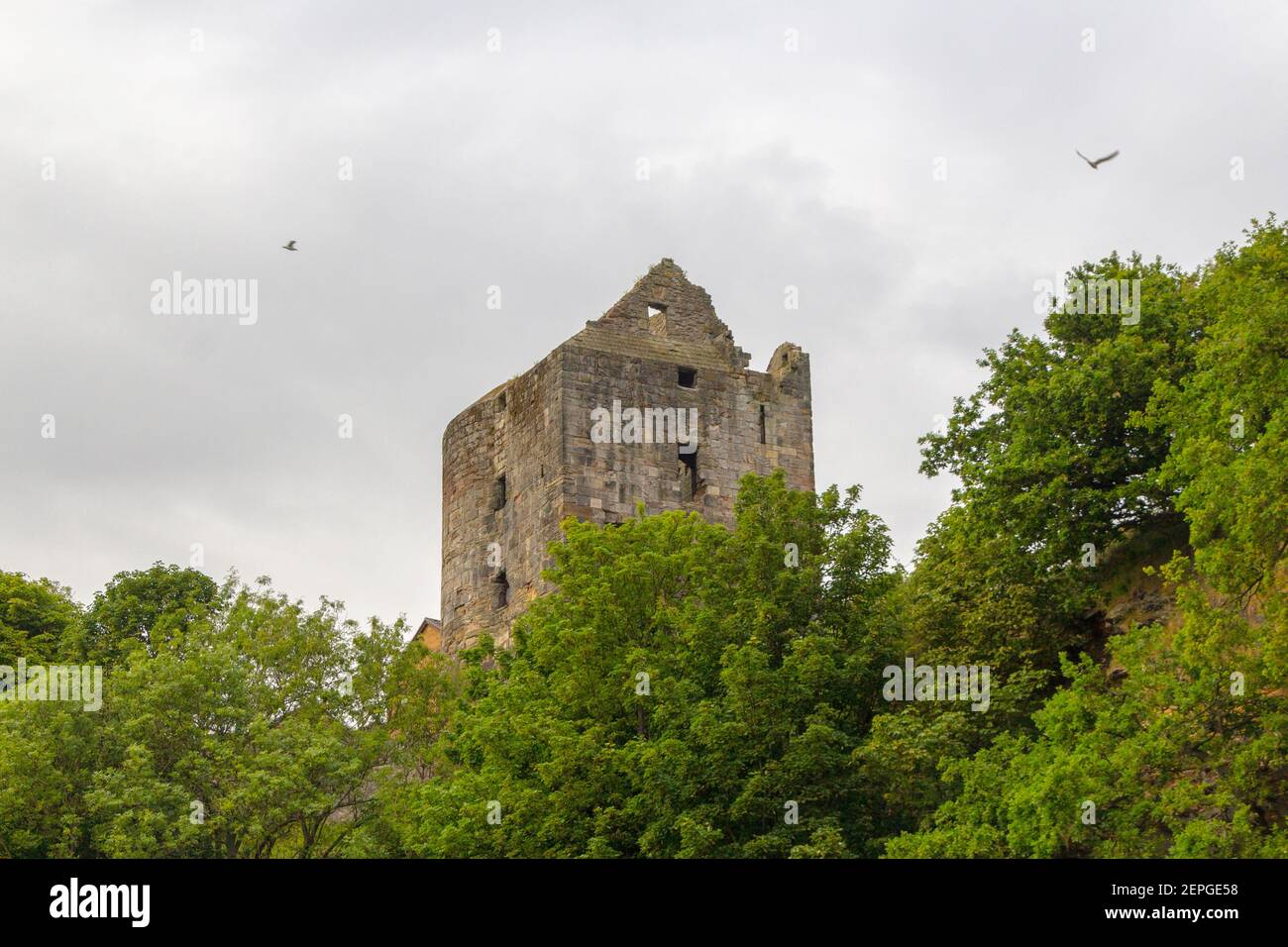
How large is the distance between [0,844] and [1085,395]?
2196cm

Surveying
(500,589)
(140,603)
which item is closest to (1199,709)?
(500,589)

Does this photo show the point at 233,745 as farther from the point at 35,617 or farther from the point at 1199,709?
the point at 35,617

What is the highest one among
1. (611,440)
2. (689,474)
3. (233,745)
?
(611,440)

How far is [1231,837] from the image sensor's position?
78.9 ft

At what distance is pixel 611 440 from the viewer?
4456cm

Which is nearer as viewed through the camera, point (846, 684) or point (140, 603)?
point (846, 684)

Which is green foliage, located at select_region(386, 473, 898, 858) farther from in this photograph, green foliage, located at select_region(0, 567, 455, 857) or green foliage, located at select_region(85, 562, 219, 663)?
green foliage, located at select_region(85, 562, 219, 663)

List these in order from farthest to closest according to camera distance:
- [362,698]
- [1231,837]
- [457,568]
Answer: [457,568] → [362,698] → [1231,837]

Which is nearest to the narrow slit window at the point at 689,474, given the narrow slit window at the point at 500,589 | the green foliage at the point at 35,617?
the narrow slit window at the point at 500,589

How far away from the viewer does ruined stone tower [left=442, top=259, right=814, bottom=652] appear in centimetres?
4434

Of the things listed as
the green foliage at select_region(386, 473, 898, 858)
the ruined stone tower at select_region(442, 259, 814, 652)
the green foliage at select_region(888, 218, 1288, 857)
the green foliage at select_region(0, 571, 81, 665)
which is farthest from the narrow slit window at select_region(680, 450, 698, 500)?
the green foliage at select_region(0, 571, 81, 665)

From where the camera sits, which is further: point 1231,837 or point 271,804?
point 271,804

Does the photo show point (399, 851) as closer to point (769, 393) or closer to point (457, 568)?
point (457, 568)
